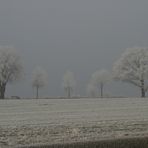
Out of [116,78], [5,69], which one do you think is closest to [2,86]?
[5,69]

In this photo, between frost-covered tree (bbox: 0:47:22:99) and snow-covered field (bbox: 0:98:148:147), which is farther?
frost-covered tree (bbox: 0:47:22:99)

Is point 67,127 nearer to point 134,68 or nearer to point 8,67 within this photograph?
point 8,67

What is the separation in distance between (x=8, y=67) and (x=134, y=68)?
20.7 metres

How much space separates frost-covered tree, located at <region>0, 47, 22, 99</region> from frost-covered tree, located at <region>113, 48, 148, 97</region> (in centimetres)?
1679

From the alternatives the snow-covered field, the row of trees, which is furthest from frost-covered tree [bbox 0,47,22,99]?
the snow-covered field

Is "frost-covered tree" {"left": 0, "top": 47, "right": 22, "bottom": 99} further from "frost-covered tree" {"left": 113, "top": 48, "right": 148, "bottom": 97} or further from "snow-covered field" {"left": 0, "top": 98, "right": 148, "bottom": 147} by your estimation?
"snow-covered field" {"left": 0, "top": 98, "right": 148, "bottom": 147}

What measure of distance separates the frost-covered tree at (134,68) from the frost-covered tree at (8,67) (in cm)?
1679

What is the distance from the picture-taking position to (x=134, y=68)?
176 ft

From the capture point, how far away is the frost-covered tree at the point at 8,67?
48737 millimetres

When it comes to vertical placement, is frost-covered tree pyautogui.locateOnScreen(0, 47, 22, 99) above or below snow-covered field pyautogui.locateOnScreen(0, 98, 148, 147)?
above

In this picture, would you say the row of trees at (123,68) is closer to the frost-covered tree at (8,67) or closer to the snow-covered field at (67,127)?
the frost-covered tree at (8,67)

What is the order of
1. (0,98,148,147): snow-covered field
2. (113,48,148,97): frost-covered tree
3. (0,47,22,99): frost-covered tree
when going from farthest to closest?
(113,48,148,97): frost-covered tree
(0,47,22,99): frost-covered tree
(0,98,148,147): snow-covered field

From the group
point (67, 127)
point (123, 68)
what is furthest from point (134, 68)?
point (67, 127)

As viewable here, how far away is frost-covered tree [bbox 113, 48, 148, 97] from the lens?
52.6m
